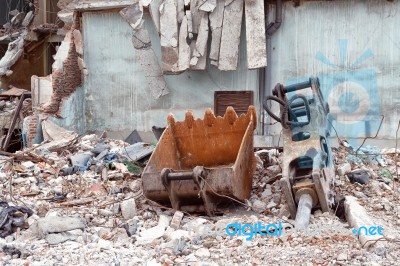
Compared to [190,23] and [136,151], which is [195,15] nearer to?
[190,23]

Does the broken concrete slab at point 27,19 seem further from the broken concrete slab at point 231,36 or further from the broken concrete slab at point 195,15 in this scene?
the broken concrete slab at point 231,36

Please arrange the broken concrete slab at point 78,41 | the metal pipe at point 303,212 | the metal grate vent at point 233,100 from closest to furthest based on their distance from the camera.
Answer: the metal pipe at point 303,212 → the metal grate vent at point 233,100 → the broken concrete slab at point 78,41

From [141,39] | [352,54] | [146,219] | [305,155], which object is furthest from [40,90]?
[305,155]

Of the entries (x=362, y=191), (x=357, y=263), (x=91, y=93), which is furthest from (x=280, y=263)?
(x=91, y=93)

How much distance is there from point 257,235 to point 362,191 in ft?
7.00

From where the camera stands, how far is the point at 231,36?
11.6 metres

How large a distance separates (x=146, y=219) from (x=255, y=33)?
5.31 metres

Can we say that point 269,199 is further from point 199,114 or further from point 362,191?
point 199,114

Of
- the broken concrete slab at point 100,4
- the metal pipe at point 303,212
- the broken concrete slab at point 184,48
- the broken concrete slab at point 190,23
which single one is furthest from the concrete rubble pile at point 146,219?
the broken concrete slab at point 100,4

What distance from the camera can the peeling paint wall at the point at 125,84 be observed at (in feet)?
40.4

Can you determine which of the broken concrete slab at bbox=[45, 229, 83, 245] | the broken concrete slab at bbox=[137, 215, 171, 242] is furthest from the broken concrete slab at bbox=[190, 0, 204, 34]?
the broken concrete slab at bbox=[45, 229, 83, 245]

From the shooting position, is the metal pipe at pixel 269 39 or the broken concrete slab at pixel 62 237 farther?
the metal pipe at pixel 269 39

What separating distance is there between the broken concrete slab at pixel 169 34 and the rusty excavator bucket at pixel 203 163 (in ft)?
12.3

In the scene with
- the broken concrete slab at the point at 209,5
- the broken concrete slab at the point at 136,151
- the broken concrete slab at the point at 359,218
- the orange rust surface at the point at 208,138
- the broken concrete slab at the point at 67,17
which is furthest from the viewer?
the broken concrete slab at the point at 67,17
